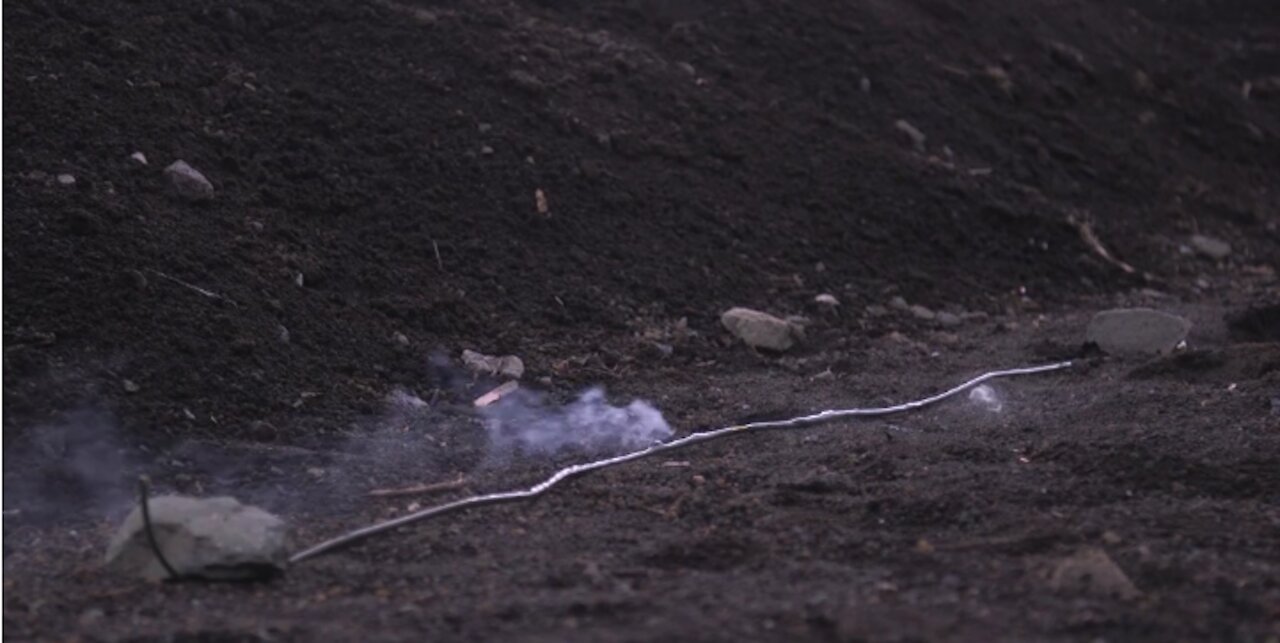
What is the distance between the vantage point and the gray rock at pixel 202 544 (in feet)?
9.83

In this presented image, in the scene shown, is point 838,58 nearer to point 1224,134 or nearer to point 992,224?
point 992,224

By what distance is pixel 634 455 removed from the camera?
165 inches

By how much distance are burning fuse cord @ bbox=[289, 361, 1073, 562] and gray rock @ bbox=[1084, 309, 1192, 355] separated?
25 centimetres

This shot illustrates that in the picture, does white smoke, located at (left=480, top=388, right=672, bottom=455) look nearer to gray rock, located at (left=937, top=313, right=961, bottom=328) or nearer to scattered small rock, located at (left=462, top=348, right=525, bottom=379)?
scattered small rock, located at (left=462, top=348, right=525, bottom=379)

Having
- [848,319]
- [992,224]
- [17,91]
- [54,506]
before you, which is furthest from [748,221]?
[54,506]

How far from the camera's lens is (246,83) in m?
5.65

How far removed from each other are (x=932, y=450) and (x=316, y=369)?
1.80 meters

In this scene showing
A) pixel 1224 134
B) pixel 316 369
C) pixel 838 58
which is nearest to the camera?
pixel 316 369

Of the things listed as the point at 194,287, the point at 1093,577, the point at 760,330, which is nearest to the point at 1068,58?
the point at 760,330

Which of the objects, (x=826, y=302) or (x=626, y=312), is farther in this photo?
(x=826, y=302)

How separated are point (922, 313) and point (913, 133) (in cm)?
163

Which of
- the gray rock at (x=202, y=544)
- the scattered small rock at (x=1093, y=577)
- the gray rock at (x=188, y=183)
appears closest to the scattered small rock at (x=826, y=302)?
the gray rock at (x=188, y=183)

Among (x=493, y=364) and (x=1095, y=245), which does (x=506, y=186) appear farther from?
(x=1095, y=245)

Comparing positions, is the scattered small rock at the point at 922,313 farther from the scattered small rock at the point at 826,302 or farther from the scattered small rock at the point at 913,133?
the scattered small rock at the point at 913,133
